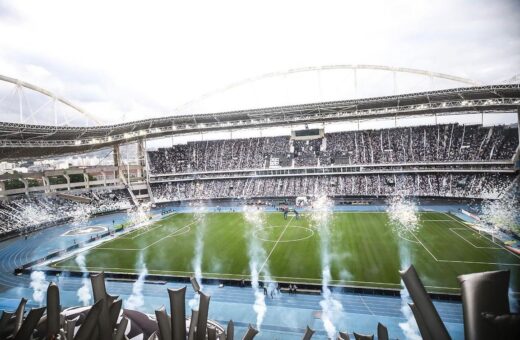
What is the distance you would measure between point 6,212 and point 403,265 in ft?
176

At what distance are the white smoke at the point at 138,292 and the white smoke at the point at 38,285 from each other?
6166 millimetres

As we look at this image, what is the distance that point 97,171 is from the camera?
6241 cm

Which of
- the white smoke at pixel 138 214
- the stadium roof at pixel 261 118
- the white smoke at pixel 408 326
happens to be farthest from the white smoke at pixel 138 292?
the stadium roof at pixel 261 118

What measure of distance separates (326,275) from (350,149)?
43.9 m

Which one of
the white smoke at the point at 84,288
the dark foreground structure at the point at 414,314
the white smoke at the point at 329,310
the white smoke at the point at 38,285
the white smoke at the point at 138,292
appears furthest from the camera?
the white smoke at the point at 38,285

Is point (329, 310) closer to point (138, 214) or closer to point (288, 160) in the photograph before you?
point (138, 214)

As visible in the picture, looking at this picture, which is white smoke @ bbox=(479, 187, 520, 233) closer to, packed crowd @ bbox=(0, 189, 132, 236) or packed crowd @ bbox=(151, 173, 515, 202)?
packed crowd @ bbox=(151, 173, 515, 202)

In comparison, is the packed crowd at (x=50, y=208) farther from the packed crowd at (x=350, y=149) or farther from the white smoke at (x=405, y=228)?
the white smoke at (x=405, y=228)

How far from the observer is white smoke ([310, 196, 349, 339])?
17.4m

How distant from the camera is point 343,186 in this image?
2249 inches

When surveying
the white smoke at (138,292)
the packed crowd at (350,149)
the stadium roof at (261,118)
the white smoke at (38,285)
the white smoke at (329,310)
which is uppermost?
the stadium roof at (261,118)

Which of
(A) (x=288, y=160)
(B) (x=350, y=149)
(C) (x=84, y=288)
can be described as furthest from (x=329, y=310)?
(B) (x=350, y=149)

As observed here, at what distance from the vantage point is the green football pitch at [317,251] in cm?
2317

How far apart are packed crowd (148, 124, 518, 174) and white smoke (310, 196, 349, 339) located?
742 inches
